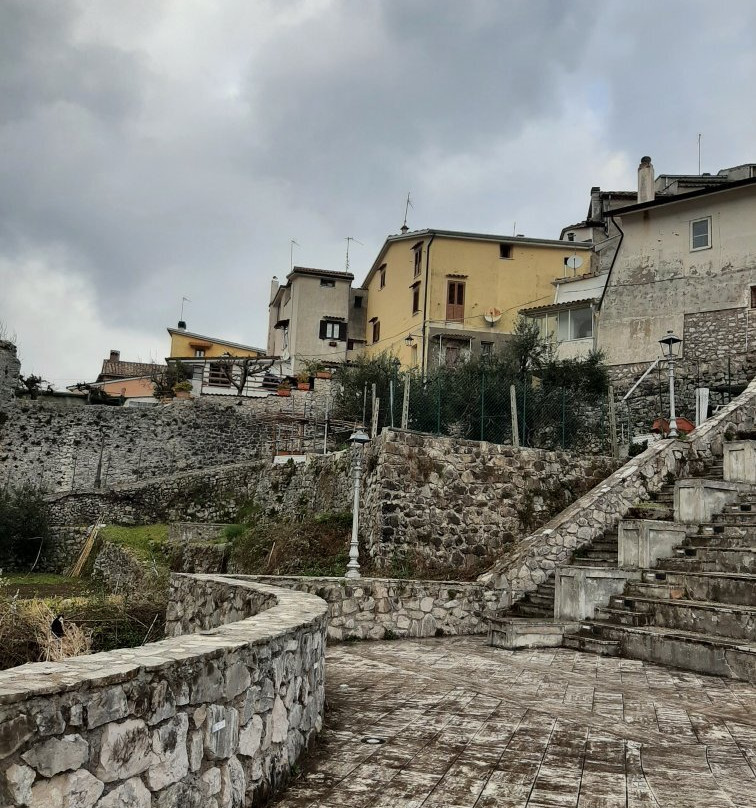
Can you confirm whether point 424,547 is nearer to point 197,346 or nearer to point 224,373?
point 224,373

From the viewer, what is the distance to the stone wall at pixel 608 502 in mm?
13102

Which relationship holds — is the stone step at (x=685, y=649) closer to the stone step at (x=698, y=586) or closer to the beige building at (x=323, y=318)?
the stone step at (x=698, y=586)

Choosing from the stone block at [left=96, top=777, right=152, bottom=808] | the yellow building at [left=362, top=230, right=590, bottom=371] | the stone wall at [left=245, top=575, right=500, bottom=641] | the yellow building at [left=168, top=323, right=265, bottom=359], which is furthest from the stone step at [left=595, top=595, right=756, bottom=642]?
the yellow building at [left=168, top=323, right=265, bottom=359]

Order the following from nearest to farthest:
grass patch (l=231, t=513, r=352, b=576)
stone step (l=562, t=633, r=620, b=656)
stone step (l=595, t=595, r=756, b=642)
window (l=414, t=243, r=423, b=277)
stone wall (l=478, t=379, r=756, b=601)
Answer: stone step (l=595, t=595, r=756, b=642)
stone step (l=562, t=633, r=620, b=656)
stone wall (l=478, t=379, r=756, b=601)
grass patch (l=231, t=513, r=352, b=576)
window (l=414, t=243, r=423, b=277)

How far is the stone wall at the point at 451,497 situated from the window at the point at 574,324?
655 inches

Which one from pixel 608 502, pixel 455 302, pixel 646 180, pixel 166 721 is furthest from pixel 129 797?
pixel 646 180

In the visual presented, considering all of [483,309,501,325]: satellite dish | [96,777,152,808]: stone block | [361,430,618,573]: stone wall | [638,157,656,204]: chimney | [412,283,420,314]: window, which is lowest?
[96,777,152,808]: stone block

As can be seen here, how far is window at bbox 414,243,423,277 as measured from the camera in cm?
3647

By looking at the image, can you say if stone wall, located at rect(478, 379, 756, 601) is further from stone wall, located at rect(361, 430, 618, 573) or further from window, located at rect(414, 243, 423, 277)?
window, located at rect(414, 243, 423, 277)

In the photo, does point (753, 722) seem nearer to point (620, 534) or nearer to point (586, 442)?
point (620, 534)

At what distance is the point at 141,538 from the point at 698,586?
18382mm

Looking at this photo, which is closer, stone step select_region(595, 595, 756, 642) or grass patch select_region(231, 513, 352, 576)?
stone step select_region(595, 595, 756, 642)

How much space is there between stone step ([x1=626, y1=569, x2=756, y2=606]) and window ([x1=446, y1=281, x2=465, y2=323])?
2489 centimetres

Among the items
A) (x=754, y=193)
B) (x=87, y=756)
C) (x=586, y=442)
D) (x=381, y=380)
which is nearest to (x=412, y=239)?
(x=381, y=380)
